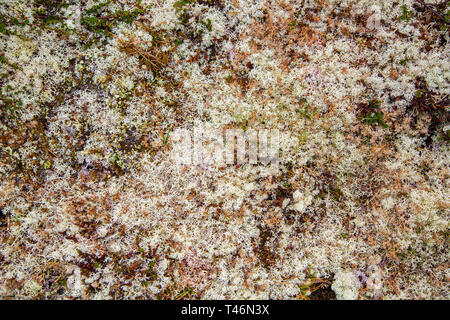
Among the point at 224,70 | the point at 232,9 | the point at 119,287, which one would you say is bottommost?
the point at 119,287

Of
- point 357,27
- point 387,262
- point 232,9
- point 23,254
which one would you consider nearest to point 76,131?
point 23,254

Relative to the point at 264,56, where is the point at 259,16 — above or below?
above

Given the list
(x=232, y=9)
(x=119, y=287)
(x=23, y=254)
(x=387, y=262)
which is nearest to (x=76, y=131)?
(x=23, y=254)

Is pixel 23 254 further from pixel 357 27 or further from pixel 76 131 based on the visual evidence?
pixel 357 27

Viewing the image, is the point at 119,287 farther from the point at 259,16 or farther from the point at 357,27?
the point at 357,27

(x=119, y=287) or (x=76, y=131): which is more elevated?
(x=76, y=131)
